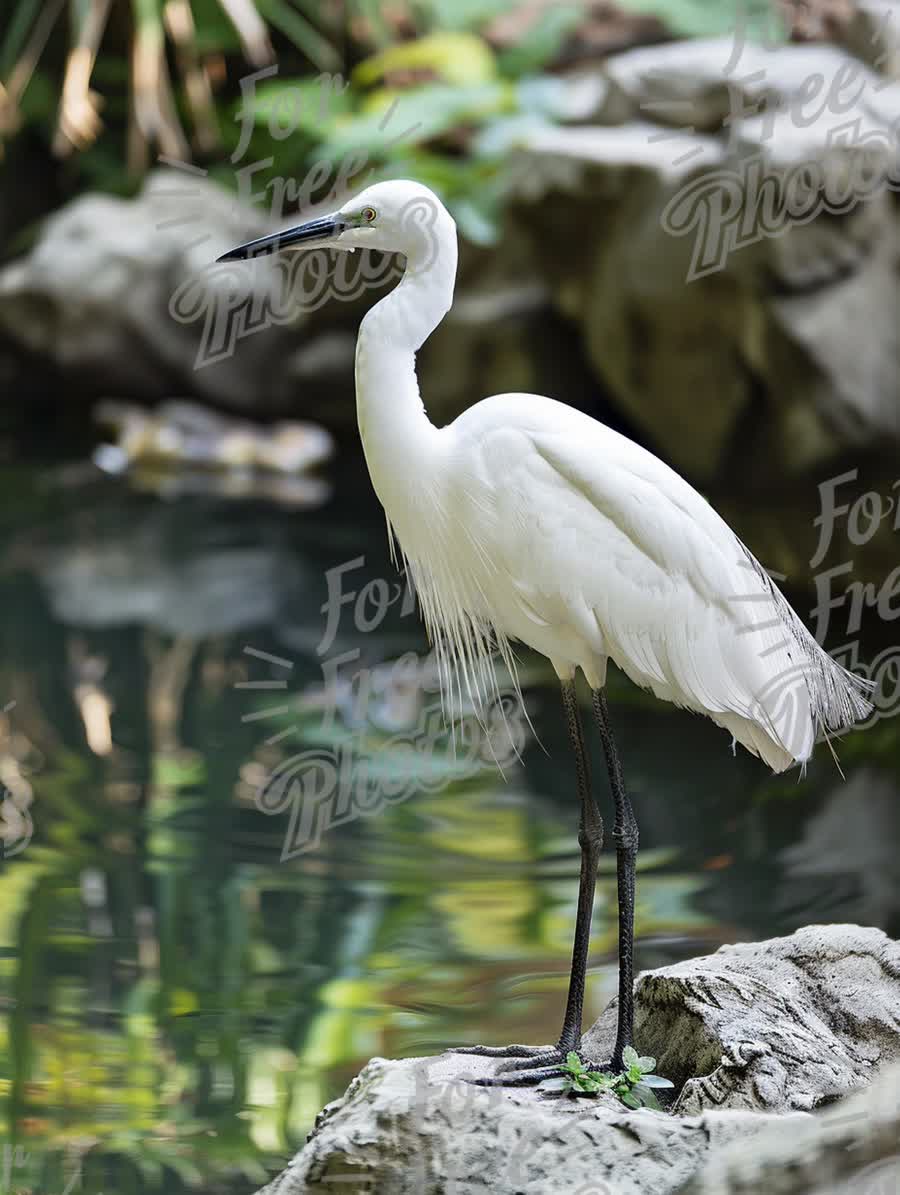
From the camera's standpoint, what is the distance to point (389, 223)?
6.03 ft

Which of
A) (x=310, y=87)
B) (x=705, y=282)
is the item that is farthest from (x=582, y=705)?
(x=310, y=87)

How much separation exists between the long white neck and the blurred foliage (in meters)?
3.63

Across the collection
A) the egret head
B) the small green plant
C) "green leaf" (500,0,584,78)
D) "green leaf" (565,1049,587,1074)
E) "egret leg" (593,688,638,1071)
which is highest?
"green leaf" (500,0,584,78)

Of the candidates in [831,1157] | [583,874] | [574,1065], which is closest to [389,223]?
[583,874]

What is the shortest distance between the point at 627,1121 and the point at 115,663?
3.06m

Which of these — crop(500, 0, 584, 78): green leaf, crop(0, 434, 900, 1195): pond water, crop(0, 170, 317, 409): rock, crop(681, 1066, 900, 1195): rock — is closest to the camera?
crop(681, 1066, 900, 1195): rock

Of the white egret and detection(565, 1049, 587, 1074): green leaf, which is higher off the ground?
the white egret

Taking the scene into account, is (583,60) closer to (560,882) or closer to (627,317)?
(627,317)

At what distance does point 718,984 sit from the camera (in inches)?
75.4

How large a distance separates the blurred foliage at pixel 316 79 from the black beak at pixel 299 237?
3.56 meters

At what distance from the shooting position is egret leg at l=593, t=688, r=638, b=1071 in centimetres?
187

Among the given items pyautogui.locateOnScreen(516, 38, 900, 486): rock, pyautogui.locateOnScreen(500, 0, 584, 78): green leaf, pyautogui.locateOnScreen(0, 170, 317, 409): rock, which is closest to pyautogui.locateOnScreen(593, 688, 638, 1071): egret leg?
pyautogui.locateOnScreen(516, 38, 900, 486): rock

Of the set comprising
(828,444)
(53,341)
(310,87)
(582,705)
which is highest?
(310,87)

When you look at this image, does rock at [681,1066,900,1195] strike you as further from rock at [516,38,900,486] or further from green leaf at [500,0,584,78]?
green leaf at [500,0,584,78]
